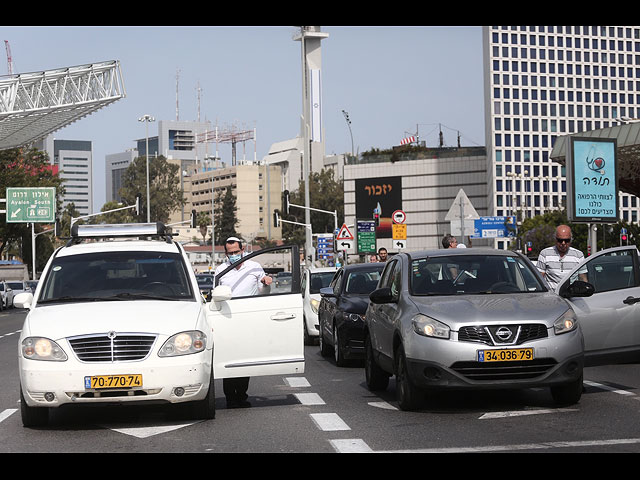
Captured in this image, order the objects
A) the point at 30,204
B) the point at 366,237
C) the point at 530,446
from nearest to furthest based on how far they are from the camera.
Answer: the point at 530,446
the point at 366,237
the point at 30,204

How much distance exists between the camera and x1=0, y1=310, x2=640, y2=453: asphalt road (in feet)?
28.5

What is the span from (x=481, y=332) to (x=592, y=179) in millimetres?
19876

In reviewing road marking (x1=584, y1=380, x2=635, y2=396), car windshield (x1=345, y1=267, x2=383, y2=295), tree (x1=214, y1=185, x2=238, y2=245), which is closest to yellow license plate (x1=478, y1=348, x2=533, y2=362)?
road marking (x1=584, y1=380, x2=635, y2=396)

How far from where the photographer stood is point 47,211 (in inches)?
2763

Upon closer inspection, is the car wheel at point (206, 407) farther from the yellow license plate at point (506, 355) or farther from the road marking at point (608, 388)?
the road marking at point (608, 388)

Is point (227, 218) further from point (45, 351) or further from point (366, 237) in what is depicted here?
point (45, 351)

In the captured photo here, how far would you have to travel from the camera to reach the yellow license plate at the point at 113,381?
9773mm

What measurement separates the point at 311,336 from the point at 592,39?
13527 centimetres

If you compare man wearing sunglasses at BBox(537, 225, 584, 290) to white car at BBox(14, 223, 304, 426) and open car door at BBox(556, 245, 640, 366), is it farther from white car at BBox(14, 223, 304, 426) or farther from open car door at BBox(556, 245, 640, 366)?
white car at BBox(14, 223, 304, 426)

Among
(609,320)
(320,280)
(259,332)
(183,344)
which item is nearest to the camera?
(183,344)

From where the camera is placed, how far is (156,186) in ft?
477

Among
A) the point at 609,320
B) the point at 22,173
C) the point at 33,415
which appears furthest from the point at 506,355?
the point at 22,173
